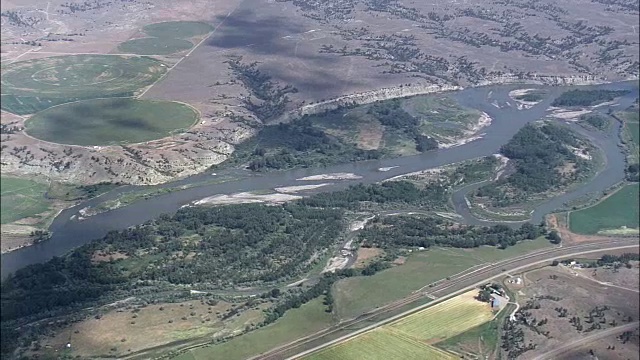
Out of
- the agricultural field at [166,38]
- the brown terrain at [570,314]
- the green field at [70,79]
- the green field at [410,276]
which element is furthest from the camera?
the agricultural field at [166,38]

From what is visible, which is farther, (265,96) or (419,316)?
(265,96)

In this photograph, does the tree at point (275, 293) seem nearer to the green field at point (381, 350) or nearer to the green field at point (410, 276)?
the green field at point (410, 276)

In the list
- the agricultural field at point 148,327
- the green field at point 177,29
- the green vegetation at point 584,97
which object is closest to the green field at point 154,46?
the green field at point 177,29

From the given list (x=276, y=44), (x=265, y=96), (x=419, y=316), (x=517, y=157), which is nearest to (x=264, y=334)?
(x=419, y=316)

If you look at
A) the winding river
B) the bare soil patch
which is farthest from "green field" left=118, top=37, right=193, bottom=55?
the bare soil patch

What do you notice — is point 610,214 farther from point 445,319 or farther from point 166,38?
point 166,38

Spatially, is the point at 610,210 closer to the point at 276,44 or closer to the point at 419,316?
the point at 419,316

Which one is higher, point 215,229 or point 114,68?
point 114,68
